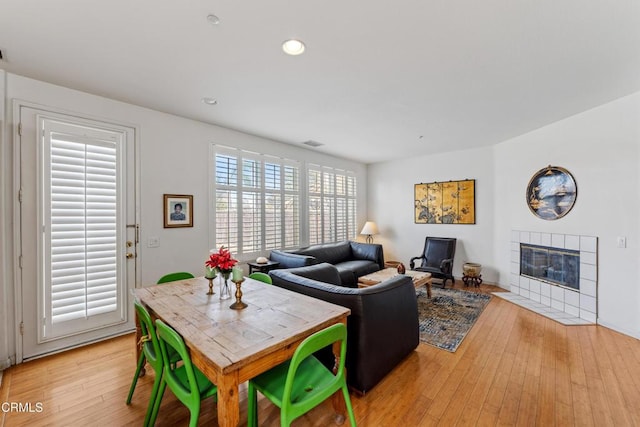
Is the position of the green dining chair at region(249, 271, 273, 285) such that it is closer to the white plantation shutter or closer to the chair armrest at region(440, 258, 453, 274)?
the white plantation shutter

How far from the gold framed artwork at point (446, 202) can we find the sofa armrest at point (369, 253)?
1.38 metres

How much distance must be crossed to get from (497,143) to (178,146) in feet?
18.0

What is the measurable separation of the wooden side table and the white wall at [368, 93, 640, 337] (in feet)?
11.5

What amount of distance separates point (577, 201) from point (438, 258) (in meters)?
2.36

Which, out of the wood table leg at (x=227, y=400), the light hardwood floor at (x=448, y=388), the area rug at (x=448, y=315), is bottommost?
the light hardwood floor at (x=448, y=388)

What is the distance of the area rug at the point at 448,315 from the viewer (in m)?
2.99

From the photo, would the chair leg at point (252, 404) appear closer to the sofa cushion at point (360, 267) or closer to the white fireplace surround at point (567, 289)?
the sofa cushion at point (360, 267)

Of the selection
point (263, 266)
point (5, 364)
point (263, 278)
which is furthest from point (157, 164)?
point (5, 364)

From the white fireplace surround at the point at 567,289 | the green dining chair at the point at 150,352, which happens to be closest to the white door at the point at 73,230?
the green dining chair at the point at 150,352

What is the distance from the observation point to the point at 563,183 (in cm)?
385

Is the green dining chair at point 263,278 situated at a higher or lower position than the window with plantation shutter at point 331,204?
lower

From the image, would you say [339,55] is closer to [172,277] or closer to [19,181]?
[172,277]

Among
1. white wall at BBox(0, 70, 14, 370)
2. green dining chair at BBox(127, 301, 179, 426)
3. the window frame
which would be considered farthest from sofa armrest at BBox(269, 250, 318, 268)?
white wall at BBox(0, 70, 14, 370)

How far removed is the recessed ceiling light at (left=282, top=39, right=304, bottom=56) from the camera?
205cm
